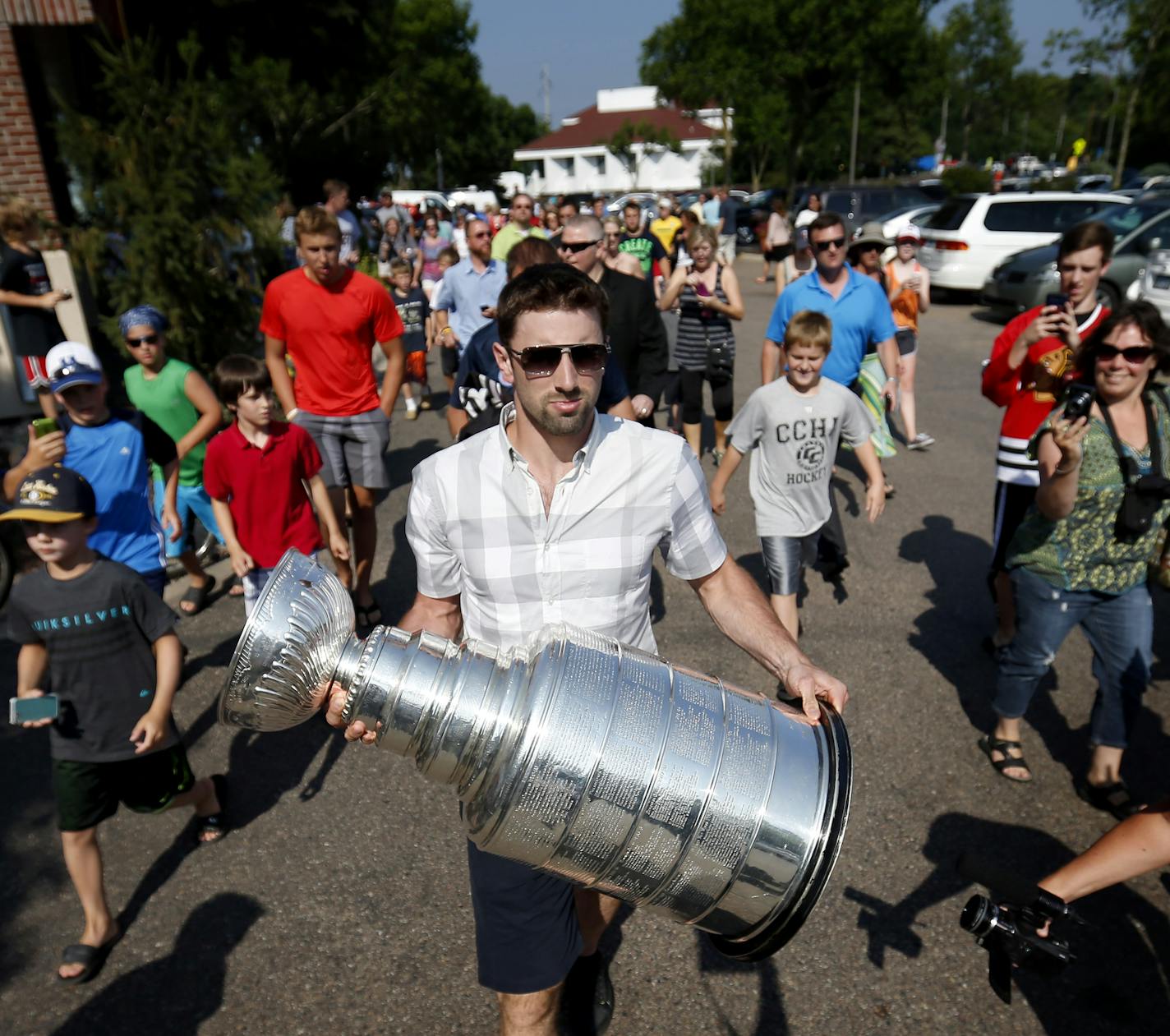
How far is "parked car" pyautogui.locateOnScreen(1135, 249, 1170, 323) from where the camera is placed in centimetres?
1143

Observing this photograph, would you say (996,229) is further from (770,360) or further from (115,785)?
(115,785)

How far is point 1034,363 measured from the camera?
410 centimetres

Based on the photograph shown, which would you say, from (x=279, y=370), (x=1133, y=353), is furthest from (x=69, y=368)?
(x=1133, y=353)

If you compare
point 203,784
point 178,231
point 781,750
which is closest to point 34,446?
point 203,784

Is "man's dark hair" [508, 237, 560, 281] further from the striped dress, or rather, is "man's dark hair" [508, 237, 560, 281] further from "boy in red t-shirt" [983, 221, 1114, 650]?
the striped dress

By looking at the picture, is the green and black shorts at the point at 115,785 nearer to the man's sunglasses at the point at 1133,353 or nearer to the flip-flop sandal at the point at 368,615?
the flip-flop sandal at the point at 368,615

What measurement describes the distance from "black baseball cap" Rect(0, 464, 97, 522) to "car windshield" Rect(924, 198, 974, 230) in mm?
16673

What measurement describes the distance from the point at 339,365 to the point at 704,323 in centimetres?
354

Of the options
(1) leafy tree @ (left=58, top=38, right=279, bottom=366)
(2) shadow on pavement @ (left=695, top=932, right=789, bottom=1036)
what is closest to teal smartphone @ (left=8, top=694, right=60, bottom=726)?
(2) shadow on pavement @ (left=695, top=932, right=789, bottom=1036)

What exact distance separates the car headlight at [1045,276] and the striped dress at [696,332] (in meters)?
8.03

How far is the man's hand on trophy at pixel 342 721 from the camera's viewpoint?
5.11ft

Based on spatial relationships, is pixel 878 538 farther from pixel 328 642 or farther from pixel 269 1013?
pixel 328 642

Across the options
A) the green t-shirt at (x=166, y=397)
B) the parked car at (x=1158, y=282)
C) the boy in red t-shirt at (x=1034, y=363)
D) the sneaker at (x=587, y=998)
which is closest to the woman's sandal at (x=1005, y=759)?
the boy in red t-shirt at (x=1034, y=363)

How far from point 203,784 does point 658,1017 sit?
6.26ft
